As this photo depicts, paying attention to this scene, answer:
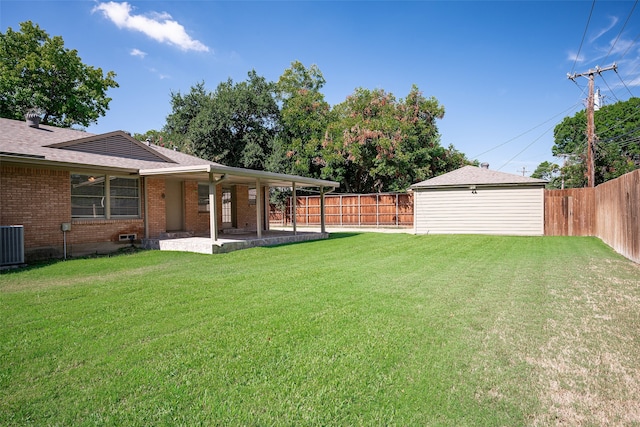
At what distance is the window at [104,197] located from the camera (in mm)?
10594

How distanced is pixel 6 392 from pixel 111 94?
28317mm

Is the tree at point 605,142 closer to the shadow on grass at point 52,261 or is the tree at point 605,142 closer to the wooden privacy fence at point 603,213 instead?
the wooden privacy fence at point 603,213

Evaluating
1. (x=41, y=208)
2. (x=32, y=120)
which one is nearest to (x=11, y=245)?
(x=41, y=208)

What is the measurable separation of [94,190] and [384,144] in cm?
1656

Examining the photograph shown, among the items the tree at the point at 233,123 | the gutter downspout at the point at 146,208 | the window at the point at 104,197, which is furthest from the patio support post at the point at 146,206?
the tree at the point at 233,123

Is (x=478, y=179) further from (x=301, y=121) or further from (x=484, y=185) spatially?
(x=301, y=121)

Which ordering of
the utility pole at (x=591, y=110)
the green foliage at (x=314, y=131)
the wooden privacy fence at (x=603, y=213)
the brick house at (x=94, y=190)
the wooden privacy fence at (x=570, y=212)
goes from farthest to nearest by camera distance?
the green foliage at (x=314, y=131), the utility pole at (x=591, y=110), the wooden privacy fence at (x=570, y=212), the brick house at (x=94, y=190), the wooden privacy fence at (x=603, y=213)

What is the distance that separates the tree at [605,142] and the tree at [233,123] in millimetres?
22078

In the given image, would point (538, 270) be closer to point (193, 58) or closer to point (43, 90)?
point (193, 58)

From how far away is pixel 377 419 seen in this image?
8.03ft

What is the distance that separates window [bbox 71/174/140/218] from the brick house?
0.09ft

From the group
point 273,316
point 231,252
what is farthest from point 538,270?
point 231,252

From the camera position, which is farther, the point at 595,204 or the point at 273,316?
the point at 595,204

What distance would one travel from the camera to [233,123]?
2784 cm
